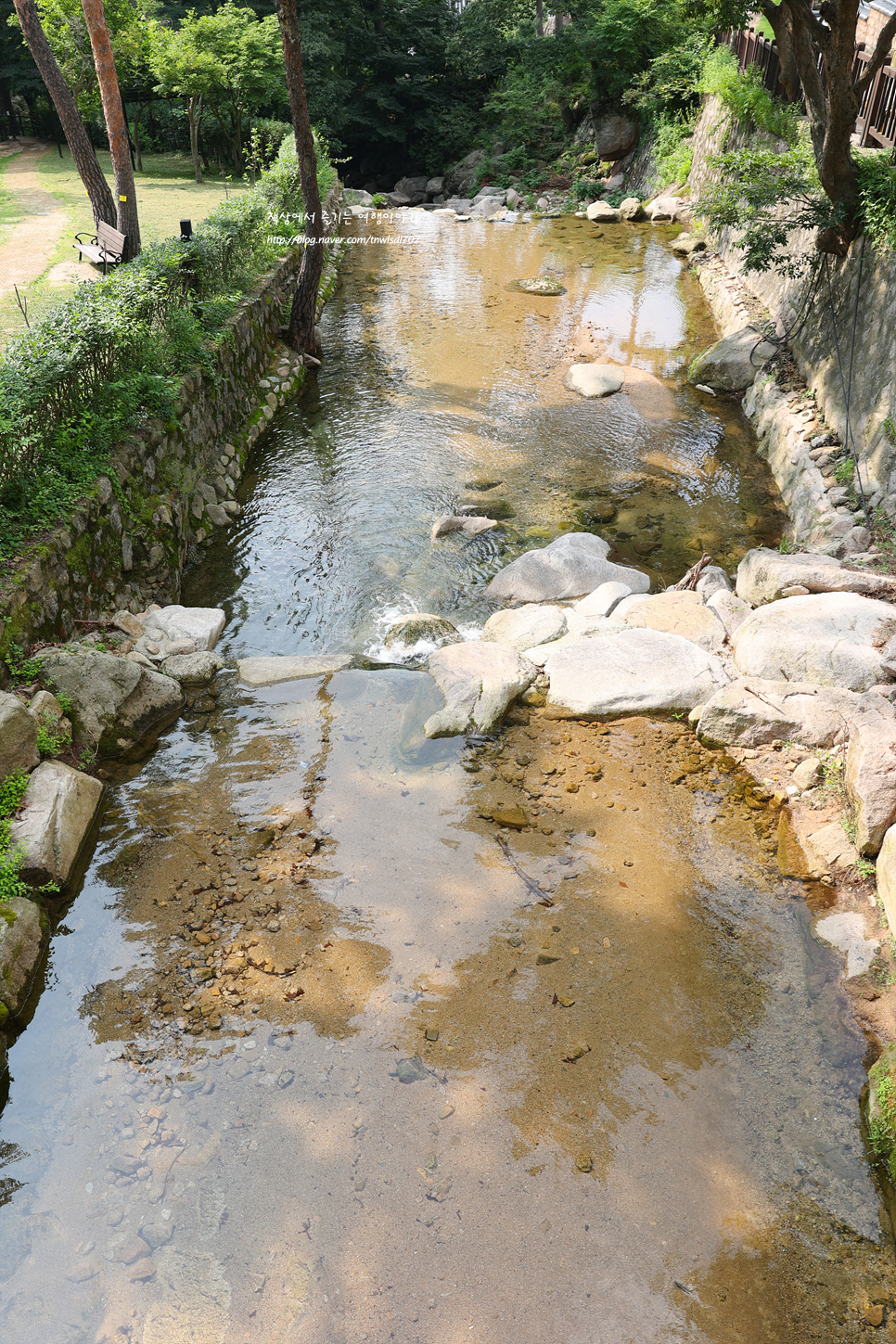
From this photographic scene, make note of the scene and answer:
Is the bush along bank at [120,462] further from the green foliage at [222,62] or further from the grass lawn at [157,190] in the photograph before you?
the green foliage at [222,62]

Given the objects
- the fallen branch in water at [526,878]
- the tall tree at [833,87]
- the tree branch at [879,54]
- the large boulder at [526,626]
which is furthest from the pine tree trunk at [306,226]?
the fallen branch in water at [526,878]

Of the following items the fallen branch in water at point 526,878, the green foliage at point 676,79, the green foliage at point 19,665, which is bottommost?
the fallen branch in water at point 526,878

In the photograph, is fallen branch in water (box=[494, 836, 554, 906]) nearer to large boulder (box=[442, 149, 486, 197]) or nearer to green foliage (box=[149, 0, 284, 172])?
green foliage (box=[149, 0, 284, 172])

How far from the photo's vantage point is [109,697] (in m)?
5.23

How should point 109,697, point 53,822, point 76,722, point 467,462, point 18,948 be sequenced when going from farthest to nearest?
point 467,462 < point 109,697 < point 76,722 < point 53,822 < point 18,948

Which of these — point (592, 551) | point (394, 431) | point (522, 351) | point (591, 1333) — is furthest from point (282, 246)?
point (591, 1333)

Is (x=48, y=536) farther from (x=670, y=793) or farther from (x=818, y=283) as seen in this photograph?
(x=818, y=283)

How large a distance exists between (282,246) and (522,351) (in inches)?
188

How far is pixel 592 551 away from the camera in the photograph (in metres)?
7.43

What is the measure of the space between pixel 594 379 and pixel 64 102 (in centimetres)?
766

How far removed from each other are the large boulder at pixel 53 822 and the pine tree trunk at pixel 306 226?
9411 millimetres

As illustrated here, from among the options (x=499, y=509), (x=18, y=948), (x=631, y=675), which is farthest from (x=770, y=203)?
(x=18, y=948)

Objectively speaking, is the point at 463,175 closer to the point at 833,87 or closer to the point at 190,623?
the point at 833,87

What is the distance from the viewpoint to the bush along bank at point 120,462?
5301 millimetres
